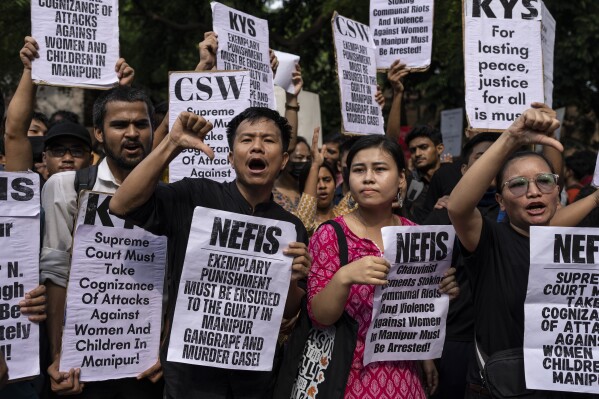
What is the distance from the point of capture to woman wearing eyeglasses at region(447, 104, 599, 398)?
361 cm

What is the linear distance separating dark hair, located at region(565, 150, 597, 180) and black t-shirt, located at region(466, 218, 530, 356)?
6.20m

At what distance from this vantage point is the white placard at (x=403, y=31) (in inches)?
293

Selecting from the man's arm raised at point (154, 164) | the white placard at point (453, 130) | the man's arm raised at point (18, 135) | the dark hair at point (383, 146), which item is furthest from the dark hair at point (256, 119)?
the white placard at point (453, 130)

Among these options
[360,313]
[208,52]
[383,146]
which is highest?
[208,52]

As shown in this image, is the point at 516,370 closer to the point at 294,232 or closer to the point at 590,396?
the point at 590,396

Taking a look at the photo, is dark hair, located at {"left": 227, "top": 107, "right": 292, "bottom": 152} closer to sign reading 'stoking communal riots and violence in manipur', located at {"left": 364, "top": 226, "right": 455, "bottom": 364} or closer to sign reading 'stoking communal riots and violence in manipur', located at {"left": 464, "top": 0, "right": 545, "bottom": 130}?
sign reading 'stoking communal riots and violence in manipur', located at {"left": 364, "top": 226, "right": 455, "bottom": 364}

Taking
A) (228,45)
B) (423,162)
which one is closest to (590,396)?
(228,45)

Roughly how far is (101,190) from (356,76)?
3382 millimetres

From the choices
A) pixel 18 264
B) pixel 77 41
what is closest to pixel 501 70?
pixel 77 41

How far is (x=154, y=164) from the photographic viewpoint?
353 cm

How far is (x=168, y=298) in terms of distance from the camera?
4.23m

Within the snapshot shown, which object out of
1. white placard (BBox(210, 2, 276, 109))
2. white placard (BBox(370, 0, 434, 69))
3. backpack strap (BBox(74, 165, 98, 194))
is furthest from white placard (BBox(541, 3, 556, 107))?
backpack strap (BBox(74, 165, 98, 194))

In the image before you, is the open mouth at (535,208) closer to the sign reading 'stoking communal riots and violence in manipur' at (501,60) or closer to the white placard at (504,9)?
the sign reading 'stoking communal riots and violence in manipur' at (501,60)

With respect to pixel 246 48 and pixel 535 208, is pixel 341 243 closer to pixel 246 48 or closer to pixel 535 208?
pixel 535 208
